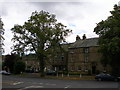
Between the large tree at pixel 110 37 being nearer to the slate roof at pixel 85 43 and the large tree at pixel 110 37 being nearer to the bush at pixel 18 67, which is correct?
the slate roof at pixel 85 43

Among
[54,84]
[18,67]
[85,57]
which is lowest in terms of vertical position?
[54,84]

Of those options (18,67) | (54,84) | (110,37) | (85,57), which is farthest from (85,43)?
(54,84)

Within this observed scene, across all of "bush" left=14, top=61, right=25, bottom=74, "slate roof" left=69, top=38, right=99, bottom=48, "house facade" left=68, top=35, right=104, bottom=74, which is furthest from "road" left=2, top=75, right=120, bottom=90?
"bush" left=14, top=61, right=25, bottom=74

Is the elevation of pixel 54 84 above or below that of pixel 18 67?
below

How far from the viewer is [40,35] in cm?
5622

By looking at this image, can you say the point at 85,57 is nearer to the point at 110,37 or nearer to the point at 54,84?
the point at 110,37

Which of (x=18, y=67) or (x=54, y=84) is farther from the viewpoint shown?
(x=18, y=67)

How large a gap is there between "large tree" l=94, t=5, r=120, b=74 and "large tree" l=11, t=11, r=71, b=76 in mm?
10113

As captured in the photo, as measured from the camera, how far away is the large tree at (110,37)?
4466 cm

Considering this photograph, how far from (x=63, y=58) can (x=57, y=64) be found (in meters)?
3.28

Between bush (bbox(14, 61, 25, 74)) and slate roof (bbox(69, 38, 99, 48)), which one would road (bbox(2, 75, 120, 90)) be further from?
bush (bbox(14, 61, 25, 74))

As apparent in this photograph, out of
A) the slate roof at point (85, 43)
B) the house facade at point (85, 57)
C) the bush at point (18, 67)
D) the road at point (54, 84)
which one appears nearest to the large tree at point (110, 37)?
the road at point (54, 84)

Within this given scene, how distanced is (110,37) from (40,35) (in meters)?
16.4

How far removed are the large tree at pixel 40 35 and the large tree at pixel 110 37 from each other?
10113 millimetres
